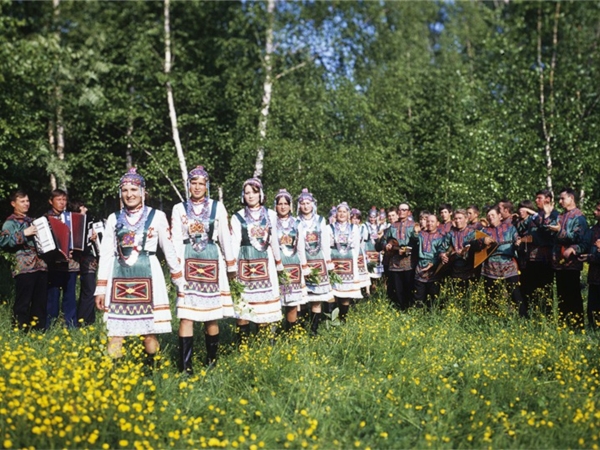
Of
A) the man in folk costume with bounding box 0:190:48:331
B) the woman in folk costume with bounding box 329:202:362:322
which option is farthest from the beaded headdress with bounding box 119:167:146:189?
the woman in folk costume with bounding box 329:202:362:322

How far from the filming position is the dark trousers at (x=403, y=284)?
37.9 feet

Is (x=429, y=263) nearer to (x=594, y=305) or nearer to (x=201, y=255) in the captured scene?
(x=594, y=305)

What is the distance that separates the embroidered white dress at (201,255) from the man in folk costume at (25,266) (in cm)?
294

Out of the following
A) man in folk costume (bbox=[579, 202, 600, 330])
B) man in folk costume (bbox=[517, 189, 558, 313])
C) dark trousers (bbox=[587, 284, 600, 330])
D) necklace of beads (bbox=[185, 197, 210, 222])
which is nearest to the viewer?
necklace of beads (bbox=[185, 197, 210, 222])

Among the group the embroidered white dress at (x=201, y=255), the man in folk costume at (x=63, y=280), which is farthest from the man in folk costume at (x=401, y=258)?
the man in folk costume at (x=63, y=280)

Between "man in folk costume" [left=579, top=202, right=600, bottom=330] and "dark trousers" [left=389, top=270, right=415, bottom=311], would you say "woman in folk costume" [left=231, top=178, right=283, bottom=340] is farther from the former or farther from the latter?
"dark trousers" [left=389, top=270, right=415, bottom=311]

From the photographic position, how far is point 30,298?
8.51m

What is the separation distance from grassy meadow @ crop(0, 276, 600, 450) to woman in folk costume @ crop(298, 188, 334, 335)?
1.60 meters

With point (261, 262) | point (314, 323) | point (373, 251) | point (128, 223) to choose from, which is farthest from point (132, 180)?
point (373, 251)

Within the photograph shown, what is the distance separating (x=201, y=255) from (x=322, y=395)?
2174 mm

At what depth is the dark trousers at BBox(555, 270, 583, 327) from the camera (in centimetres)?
866

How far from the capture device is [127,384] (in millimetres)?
5004

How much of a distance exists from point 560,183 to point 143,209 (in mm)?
18339

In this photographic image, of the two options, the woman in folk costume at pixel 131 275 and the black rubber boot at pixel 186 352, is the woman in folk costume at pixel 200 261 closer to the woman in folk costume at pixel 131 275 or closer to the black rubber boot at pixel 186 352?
the black rubber boot at pixel 186 352
